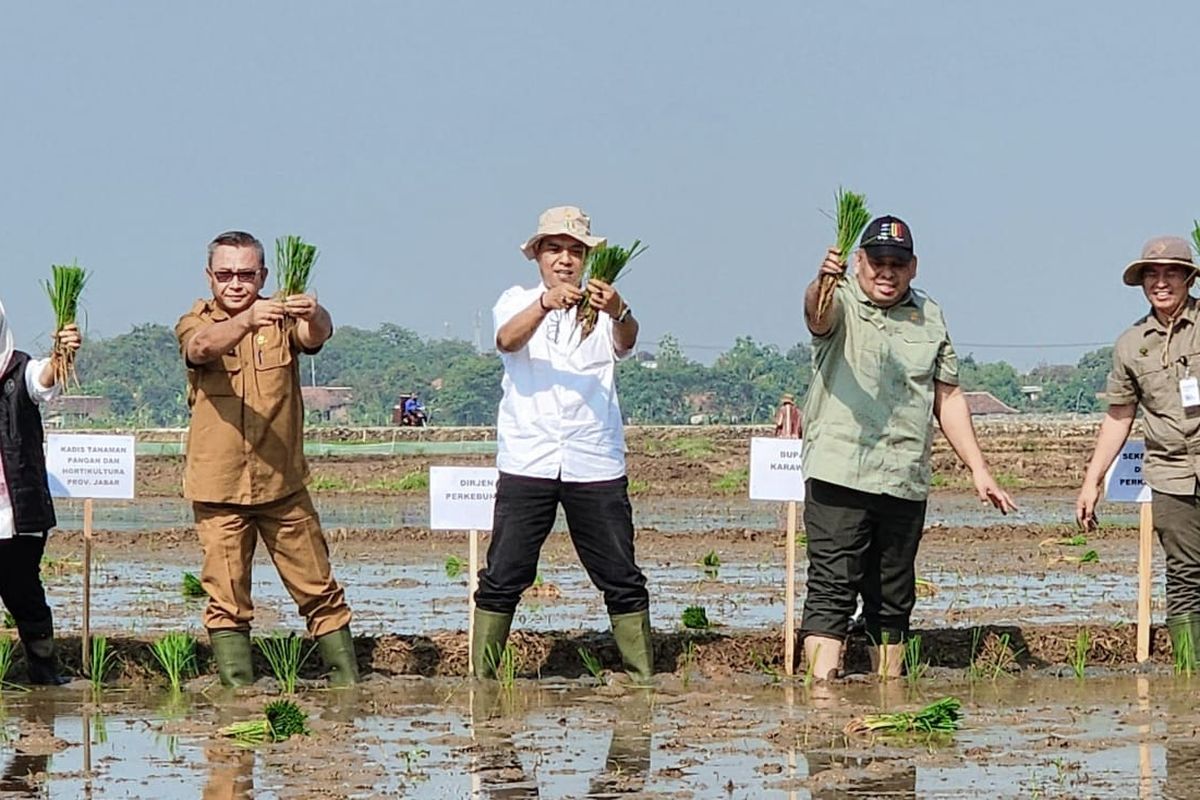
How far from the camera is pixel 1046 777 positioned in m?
6.38

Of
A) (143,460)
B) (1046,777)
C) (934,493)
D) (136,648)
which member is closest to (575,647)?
(136,648)

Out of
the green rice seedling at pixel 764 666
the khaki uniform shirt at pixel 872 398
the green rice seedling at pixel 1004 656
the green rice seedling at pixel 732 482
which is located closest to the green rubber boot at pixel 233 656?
the green rice seedling at pixel 764 666

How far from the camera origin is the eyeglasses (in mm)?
8047

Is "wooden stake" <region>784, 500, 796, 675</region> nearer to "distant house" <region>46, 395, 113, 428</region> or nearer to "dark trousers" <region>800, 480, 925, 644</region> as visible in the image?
"dark trousers" <region>800, 480, 925, 644</region>

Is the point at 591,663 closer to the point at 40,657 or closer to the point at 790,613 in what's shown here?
the point at 790,613

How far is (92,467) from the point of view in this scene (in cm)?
895

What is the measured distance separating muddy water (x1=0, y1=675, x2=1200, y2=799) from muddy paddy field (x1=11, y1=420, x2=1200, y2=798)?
2 cm

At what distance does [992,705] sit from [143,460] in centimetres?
2880

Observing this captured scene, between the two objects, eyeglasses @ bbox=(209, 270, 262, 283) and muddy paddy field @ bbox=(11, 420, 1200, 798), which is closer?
muddy paddy field @ bbox=(11, 420, 1200, 798)

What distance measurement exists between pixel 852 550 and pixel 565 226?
177cm

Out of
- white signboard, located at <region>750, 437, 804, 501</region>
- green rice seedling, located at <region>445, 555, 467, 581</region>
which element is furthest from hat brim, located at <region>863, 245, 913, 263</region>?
green rice seedling, located at <region>445, 555, 467, 581</region>

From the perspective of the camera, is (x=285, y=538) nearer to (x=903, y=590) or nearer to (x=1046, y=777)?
(x=903, y=590)

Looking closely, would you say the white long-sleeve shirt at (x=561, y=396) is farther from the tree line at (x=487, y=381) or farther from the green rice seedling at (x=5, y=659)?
the tree line at (x=487, y=381)

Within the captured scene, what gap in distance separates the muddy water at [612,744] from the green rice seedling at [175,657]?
0.55 feet
